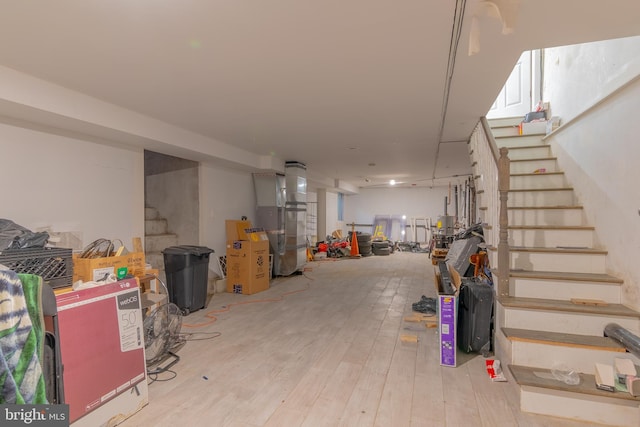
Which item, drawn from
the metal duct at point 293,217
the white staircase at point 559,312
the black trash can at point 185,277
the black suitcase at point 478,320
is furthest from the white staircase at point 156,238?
the white staircase at point 559,312

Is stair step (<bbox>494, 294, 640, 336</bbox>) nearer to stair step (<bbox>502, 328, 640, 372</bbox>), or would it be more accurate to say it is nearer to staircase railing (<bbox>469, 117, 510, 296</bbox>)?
stair step (<bbox>502, 328, 640, 372</bbox>)

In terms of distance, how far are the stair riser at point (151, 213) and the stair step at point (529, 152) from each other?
548 centimetres

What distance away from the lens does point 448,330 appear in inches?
103

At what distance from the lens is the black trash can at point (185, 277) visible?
13.3 feet

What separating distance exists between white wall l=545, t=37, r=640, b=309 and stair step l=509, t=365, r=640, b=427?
28.6 inches

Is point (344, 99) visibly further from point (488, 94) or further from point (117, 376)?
point (117, 376)

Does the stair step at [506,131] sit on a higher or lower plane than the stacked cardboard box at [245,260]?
higher

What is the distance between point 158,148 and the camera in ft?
13.0

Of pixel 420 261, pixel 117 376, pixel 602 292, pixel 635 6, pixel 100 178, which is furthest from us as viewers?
pixel 420 261

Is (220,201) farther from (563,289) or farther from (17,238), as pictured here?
(563,289)

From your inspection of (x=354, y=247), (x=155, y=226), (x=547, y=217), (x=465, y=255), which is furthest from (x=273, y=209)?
(x=547, y=217)

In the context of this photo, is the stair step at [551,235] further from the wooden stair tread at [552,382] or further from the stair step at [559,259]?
the wooden stair tread at [552,382]

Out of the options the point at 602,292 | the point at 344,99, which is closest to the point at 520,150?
the point at 602,292

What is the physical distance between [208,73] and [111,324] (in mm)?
1859
